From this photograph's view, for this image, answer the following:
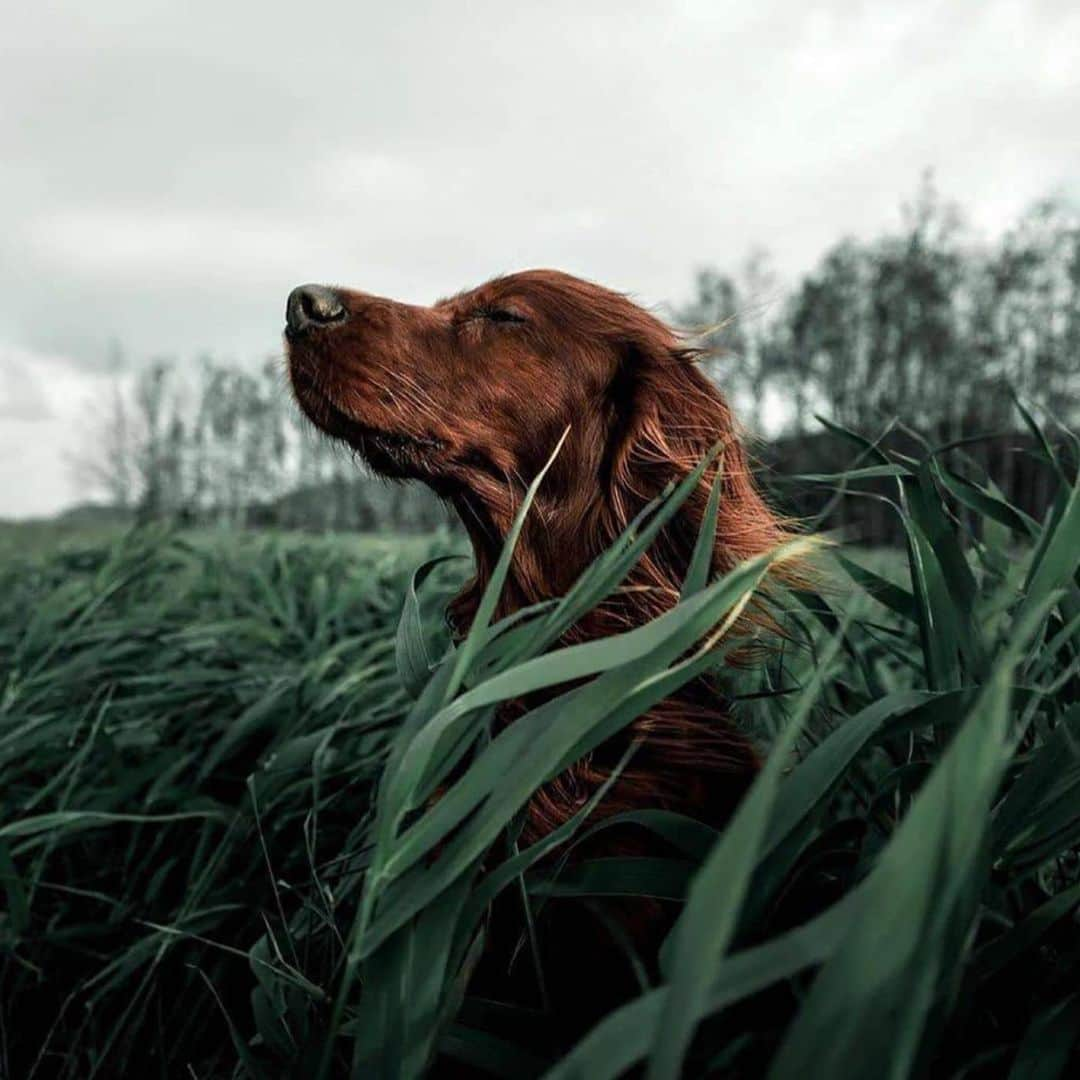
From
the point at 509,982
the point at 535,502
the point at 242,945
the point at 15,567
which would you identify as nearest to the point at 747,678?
the point at 535,502

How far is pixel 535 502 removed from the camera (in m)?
1.60

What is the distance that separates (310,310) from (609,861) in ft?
3.16

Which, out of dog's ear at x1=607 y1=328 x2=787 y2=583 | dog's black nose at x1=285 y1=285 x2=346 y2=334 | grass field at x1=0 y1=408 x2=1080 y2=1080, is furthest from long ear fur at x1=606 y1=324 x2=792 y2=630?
dog's black nose at x1=285 y1=285 x2=346 y2=334

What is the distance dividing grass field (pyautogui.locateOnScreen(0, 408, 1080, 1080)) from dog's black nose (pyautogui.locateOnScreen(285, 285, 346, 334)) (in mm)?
513

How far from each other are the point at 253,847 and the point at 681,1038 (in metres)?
1.61

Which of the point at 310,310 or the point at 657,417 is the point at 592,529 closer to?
the point at 657,417

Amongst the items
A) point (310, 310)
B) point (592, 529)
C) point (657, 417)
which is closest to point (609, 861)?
point (592, 529)

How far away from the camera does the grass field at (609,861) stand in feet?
1.94

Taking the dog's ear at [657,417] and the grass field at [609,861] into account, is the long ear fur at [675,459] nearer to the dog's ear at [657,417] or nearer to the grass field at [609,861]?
the dog's ear at [657,417]

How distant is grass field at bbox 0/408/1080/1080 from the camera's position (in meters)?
0.59

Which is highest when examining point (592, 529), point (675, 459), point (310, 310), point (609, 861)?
point (310, 310)

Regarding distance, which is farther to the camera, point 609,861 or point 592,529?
point 592,529

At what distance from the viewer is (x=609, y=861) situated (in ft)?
3.27

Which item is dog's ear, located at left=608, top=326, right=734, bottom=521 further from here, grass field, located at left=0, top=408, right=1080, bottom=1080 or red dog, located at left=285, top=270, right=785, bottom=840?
grass field, located at left=0, top=408, right=1080, bottom=1080
